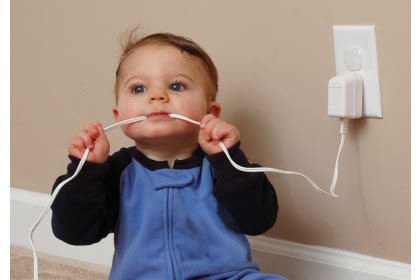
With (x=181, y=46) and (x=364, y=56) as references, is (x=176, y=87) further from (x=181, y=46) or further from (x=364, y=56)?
(x=364, y=56)

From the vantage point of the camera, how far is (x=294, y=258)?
1351 mm

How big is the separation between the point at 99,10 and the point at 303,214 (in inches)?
25.2

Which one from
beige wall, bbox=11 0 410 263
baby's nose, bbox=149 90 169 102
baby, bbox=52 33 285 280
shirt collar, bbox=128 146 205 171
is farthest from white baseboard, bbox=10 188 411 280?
baby's nose, bbox=149 90 169 102

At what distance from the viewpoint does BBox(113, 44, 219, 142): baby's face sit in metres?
1.11

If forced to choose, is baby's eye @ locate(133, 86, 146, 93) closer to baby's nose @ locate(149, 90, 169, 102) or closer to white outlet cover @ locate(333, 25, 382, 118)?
baby's nose @ locate(149, 90, 169, 102)

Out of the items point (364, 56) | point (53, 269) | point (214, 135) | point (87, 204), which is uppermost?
point (364, 56)

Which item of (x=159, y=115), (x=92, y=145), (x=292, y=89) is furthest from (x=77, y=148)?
(x=292, y=89)

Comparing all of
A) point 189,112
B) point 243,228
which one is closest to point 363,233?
point 243,228

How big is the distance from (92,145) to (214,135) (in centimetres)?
20

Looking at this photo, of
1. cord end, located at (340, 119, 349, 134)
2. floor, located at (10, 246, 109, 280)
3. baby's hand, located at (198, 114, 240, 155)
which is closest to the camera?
baby's hand, located at (198, 114, 240, 155)

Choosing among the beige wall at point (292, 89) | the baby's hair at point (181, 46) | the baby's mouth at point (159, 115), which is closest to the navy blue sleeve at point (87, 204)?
the baby's mouth at point (159, 115)

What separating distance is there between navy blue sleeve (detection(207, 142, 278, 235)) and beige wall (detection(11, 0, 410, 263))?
0.66 ft

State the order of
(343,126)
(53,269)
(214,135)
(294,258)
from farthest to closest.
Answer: (53,269), (294,258), (343,126), (214,135)
